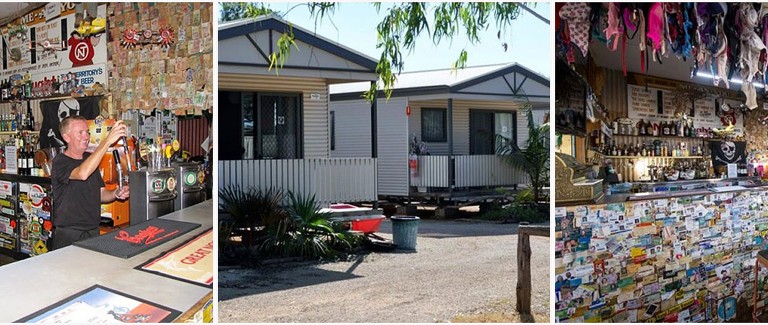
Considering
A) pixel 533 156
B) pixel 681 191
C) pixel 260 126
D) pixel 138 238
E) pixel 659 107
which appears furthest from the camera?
pixel 533 156

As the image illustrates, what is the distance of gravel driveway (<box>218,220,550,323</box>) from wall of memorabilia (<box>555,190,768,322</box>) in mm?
1336

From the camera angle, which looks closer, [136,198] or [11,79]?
[136,198]

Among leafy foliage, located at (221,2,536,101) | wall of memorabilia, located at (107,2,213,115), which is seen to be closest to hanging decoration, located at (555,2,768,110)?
leafy foliage, located at (221,2,536,101)

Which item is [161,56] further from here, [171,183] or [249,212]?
[249,212]

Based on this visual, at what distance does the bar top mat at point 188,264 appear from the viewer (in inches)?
149

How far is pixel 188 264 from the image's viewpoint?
3969mm

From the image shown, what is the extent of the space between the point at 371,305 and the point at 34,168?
3.24 metres

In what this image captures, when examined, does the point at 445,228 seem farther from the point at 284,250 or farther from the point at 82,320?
the point at 82,320

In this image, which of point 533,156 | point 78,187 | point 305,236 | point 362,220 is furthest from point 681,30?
point 533,156

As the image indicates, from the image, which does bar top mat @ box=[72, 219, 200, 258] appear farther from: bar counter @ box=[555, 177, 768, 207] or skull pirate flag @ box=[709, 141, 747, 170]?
skull pirate flag @ box=[709, 141, 747, 170]

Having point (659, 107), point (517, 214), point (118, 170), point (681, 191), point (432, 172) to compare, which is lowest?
point (517, 214)

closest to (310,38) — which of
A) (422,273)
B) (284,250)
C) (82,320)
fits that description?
(284,250)

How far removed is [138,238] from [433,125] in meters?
11.9

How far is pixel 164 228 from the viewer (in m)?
4.50
